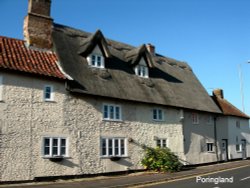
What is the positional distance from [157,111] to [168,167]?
4.79m

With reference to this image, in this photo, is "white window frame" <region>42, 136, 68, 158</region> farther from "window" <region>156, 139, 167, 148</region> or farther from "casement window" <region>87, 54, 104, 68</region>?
"window" <region>156, 139, 167, 148</region>

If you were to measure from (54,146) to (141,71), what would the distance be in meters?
11.1

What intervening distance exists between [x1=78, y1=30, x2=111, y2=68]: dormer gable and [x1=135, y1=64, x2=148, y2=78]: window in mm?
3716

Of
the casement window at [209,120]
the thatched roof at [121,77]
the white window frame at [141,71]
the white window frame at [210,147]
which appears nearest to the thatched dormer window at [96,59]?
the thatched roof at [121,77]

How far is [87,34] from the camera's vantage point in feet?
90.8

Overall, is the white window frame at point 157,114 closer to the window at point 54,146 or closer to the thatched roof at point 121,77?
the thatched roof at point 121,77

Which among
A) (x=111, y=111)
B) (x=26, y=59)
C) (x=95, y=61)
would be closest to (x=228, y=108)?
(x=111, y=111)

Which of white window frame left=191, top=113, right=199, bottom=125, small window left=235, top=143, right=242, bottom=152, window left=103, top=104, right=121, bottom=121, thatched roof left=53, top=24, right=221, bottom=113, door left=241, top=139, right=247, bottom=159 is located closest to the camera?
thatched roof left=53, top=24, right=221, bottom=113

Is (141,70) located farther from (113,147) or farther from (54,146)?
(54,146)

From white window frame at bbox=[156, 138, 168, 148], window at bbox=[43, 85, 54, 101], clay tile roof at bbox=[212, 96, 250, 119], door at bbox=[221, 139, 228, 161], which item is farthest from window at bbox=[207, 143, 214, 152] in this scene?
window at bbox=[43, 85, 54, 101]

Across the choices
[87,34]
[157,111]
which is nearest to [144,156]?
[157,111]

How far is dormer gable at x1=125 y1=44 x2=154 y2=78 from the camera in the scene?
1068 inches

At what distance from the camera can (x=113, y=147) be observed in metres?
22.8

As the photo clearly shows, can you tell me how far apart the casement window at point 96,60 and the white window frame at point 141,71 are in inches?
152
